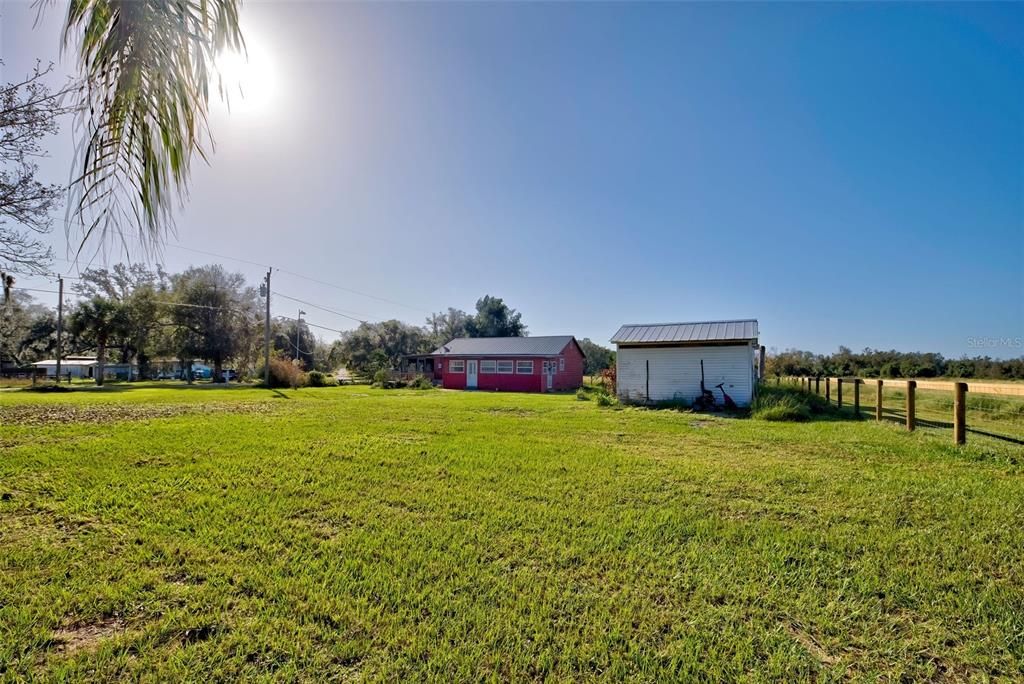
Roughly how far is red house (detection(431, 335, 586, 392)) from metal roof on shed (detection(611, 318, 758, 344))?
908 centimetres

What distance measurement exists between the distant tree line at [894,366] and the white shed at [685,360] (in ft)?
49.9

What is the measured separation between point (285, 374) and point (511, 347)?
13.4 m

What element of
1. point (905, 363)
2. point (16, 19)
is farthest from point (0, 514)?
point (905, 363)

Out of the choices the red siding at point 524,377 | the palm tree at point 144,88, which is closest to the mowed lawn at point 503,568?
the palm tree at point 144,88

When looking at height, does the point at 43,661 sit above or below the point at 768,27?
below

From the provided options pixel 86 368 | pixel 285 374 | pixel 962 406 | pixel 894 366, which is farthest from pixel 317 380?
pixel 86 368

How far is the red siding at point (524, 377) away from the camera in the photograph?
25547 mm

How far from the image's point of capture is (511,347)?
27656 millimetres

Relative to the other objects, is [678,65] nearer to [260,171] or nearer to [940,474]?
[940,474]

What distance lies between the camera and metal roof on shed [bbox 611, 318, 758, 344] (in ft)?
48.3

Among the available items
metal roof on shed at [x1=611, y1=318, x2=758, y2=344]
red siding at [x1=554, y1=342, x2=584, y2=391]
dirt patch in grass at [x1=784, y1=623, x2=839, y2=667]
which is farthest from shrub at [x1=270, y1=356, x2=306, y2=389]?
A: dirt patch in grass at [x1=784, y1=623, x2=839, y2=667]

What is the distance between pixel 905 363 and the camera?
26016 mm

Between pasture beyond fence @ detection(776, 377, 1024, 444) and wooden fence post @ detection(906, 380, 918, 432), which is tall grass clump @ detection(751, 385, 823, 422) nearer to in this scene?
pasture beyond fence @ detection(776, 377, 1024, 444)

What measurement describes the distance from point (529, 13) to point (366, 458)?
7.89m
